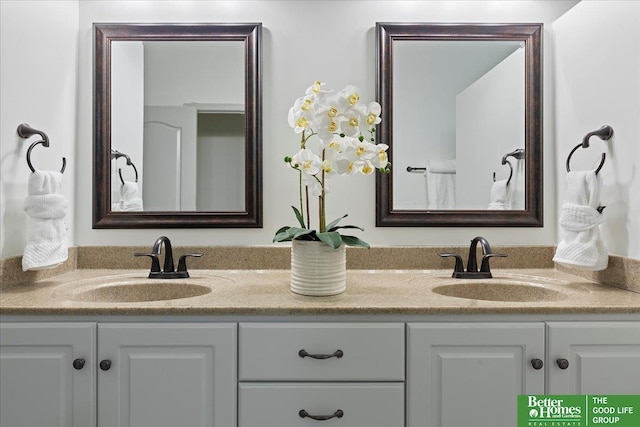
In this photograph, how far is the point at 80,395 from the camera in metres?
1.21

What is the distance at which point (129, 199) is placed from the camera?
184 centimetres

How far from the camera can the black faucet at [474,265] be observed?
1665 millimetres

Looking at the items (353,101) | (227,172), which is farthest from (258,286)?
(353,101)

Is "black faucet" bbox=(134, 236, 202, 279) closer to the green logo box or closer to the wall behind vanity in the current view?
the wall behind vanity

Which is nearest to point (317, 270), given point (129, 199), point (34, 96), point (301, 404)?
point (301, 404)

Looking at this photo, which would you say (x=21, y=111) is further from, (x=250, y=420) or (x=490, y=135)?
(x=490, y=135)

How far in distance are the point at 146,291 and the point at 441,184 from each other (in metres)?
1.29

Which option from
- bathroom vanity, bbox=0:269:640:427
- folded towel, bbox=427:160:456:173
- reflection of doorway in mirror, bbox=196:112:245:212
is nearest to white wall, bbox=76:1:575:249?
reflection of doorway in mirror, bbox=196:112:245:212

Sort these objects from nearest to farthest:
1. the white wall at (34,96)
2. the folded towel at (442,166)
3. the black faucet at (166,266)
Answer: the white wall at (34,96)
the black faucet at (166,266)
the folded towel at (442,166)

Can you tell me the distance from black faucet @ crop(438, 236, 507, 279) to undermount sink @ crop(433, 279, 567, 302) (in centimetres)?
4

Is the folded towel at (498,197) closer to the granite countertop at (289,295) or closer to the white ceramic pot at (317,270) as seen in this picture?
the granite countertop at (289,295)

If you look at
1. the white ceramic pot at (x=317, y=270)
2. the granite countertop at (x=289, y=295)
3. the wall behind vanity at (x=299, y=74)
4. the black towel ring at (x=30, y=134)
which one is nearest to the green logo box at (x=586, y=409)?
the granite countertop at (x=289, y=295)

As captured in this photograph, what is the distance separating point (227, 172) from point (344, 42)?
0.78 m

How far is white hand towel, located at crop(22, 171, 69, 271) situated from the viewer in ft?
4.74
